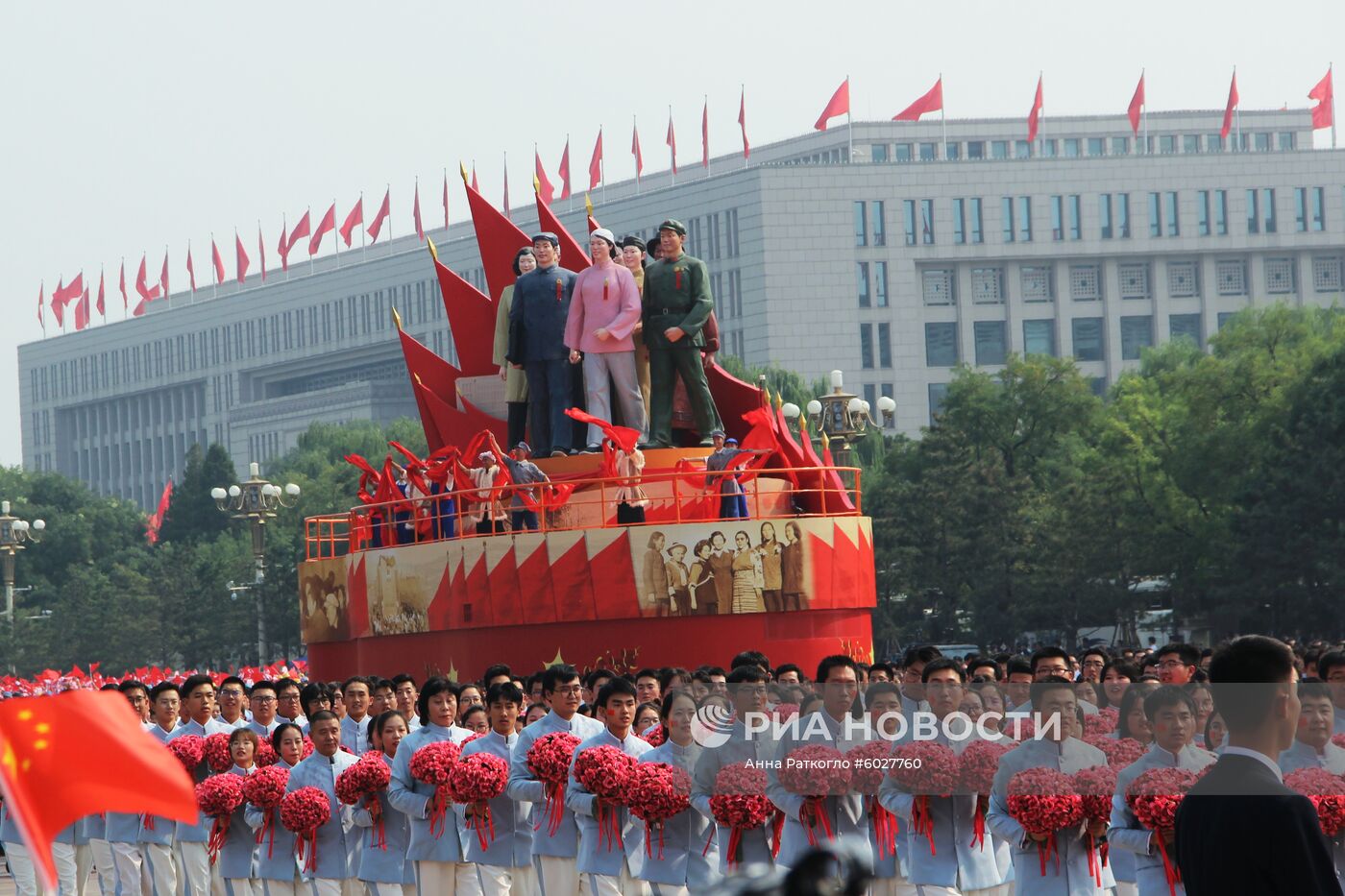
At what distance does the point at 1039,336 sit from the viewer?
82.7 metres

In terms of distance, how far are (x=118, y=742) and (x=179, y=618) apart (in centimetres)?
5655

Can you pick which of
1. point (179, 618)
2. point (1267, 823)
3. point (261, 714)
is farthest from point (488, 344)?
point (179, 618)

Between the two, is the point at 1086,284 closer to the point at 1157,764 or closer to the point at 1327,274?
the point at 1327,274

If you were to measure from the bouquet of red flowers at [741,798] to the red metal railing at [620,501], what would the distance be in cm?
1079

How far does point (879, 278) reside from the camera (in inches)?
3177

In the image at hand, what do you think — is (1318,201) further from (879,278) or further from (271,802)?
(271,802)

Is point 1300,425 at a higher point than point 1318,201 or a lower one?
lower

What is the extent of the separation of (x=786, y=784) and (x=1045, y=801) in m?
1.39

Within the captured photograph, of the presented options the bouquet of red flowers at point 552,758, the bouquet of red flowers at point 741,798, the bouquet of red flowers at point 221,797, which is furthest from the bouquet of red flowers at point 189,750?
the bouquet of red flowers at point 741,798

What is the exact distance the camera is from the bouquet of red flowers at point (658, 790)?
378 inches

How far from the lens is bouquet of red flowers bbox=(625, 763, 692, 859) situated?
378 inches

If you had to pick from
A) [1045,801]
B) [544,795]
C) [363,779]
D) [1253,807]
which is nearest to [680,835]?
[544,795]

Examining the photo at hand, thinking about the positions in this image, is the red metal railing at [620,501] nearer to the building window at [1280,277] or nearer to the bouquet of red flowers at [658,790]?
the bouquet of red flowers at [658,790]

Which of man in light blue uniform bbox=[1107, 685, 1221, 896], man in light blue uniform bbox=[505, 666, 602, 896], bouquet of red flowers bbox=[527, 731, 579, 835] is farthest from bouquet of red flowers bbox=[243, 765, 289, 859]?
man in light blue uniform bbox=[1107, 685, 1221, 896]
